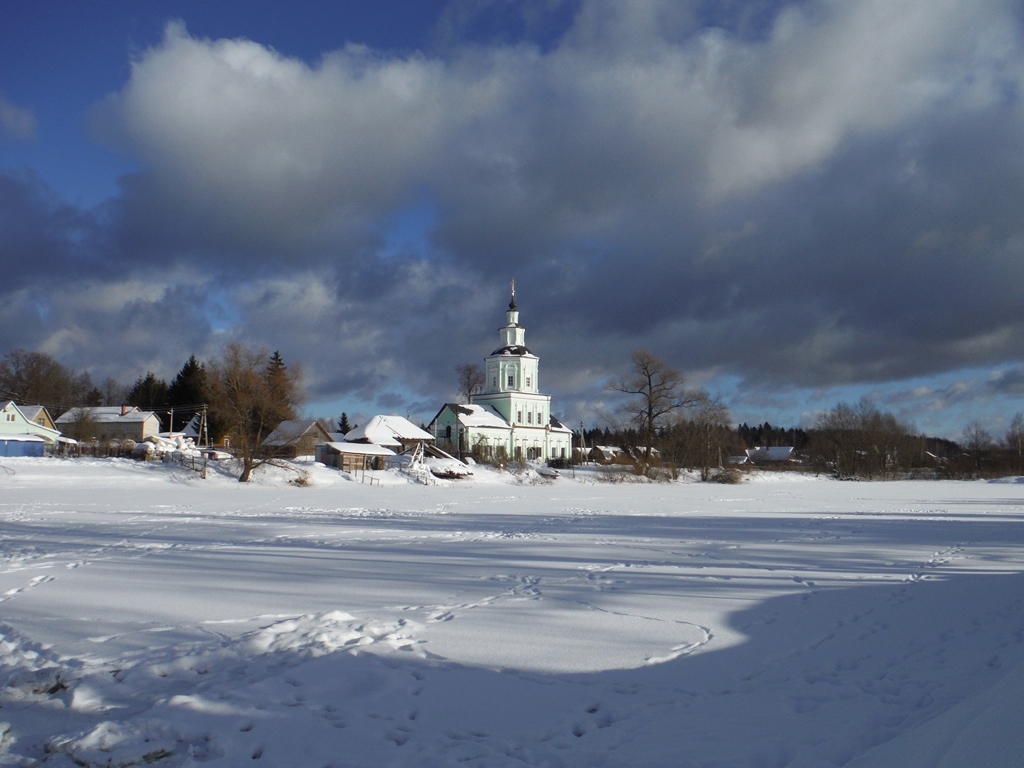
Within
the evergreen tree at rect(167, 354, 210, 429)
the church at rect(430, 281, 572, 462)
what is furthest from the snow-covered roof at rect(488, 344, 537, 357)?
the evergreen tree at rect(167, 354, 210, 429)

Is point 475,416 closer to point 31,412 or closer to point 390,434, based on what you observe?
point 390,434

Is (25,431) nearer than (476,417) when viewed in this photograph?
Yes


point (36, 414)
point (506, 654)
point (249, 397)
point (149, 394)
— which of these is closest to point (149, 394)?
point (149, 394)

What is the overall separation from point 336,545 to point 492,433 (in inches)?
2876

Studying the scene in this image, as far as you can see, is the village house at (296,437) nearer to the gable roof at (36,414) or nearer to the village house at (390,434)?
the village house at (390,434)

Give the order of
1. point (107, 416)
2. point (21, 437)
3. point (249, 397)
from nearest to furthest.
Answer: point (249, 397) < point (21, 437) < point (107, 416)

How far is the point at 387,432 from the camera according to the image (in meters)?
74.6

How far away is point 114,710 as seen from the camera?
5.55 metres

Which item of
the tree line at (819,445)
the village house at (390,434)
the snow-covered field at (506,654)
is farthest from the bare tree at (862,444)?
the snow-covered field at (506,654)

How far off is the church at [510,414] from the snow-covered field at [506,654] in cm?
7162

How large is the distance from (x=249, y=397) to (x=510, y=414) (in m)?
46.8

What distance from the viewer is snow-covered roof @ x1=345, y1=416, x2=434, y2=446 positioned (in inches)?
2884

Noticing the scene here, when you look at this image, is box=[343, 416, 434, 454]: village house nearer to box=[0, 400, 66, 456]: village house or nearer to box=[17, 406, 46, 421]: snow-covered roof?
box=[0, 400, 66, 456]: village house

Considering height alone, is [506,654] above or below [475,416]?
below
